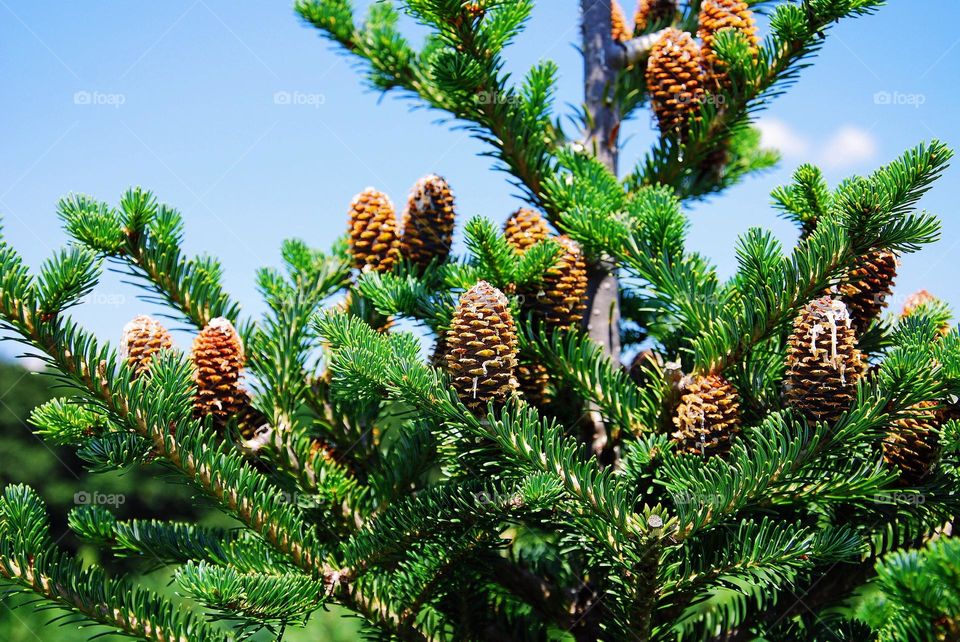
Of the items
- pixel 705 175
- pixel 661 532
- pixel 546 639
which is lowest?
pixel 546 639

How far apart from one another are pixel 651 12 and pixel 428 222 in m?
0.85

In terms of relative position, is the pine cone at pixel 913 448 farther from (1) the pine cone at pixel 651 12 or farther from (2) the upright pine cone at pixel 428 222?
(1) the pine cone at pixel 651 12

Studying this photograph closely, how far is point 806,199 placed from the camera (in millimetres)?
1388

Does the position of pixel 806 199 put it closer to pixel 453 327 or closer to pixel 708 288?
pixel 708 288

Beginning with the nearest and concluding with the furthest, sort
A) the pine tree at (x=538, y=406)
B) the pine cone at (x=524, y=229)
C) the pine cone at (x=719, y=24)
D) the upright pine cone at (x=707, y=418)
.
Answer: the pine tree at (x=538, y=406) → the upright pine cone at (x=707, y=418) → the pine cone at (x=524, y=229) → the pine cone at (x=719, y=24)

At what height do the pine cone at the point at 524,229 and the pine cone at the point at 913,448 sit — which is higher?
the pine cone at the point at 524,229

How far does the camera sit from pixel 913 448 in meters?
1.22

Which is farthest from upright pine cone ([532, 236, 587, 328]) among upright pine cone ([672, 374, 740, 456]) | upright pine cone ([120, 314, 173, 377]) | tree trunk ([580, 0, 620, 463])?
upright pine cone ([120, 314, 173, 377])

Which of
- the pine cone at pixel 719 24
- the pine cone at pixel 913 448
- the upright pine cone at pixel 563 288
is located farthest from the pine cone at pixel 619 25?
the pine cone at pixel 913 448

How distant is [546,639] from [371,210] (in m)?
0.89

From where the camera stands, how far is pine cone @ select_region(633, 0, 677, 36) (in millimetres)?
1935

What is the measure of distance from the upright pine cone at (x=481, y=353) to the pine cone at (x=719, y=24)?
31.7 inches

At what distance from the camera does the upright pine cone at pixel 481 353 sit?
3.77 ft

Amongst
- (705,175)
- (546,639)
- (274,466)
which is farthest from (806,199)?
(274,466)
